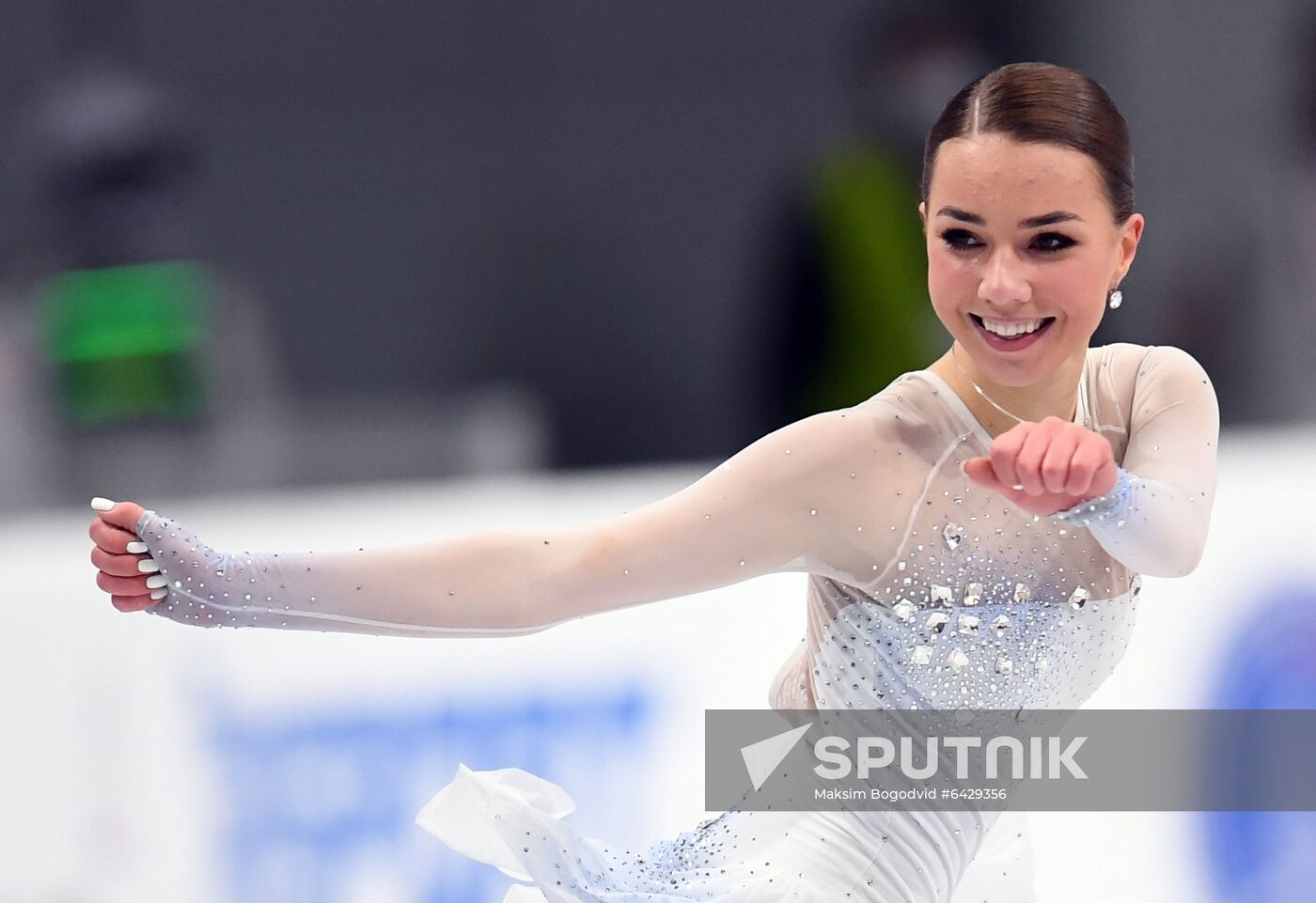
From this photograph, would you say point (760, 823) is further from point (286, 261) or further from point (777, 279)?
point (286, 261)

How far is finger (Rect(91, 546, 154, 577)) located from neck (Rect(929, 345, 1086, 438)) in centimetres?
89

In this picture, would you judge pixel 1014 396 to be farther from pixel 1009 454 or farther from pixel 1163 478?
pixel 1009 454

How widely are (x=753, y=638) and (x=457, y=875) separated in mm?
706

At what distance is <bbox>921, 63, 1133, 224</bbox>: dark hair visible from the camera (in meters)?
1.72

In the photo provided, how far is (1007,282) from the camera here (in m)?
1.73

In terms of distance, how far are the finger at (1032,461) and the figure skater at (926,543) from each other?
0.14 m

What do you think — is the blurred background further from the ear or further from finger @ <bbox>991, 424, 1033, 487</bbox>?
finger @ <bbox>991, 424, 1033, 487</bbox>

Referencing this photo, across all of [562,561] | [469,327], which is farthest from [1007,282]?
[469,327]

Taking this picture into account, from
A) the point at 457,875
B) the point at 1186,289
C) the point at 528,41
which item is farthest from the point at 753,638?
the point at 528,41

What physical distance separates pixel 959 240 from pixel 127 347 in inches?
118

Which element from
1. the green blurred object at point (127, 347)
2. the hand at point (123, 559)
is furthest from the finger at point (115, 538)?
the green blurred object at point (127, 347)

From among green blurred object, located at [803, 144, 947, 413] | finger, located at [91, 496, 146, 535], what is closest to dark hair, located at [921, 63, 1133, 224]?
finger, located at [91, 496, 146, 535]

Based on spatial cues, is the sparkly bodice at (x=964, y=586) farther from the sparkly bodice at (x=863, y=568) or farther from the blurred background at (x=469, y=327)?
the blurred background at (x=469, y=327)

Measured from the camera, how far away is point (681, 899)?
1.95 meters
